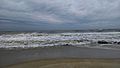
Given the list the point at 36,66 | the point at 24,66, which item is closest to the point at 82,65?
the point at 36,66

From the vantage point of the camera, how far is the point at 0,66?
8406 millimetres

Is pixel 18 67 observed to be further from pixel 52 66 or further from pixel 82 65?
pixel 82 65

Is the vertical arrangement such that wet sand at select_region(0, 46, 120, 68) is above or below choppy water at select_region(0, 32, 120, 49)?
below

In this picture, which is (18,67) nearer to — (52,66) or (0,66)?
(0,66)

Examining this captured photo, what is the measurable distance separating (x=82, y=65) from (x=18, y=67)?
3194 mm

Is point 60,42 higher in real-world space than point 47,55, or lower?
higher

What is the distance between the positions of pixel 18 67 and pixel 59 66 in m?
2.04

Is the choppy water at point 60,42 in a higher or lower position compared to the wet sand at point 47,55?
higher

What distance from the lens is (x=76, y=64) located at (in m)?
8.33

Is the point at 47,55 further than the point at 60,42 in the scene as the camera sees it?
No

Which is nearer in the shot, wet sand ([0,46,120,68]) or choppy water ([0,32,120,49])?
wet sand ([0,46,120,68])

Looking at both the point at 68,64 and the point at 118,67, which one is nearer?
the point at 118,67

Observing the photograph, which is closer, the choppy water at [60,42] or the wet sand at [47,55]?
the wet sand at [47,55]

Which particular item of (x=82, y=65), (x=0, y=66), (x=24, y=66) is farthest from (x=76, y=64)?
(x=0, y=66)
